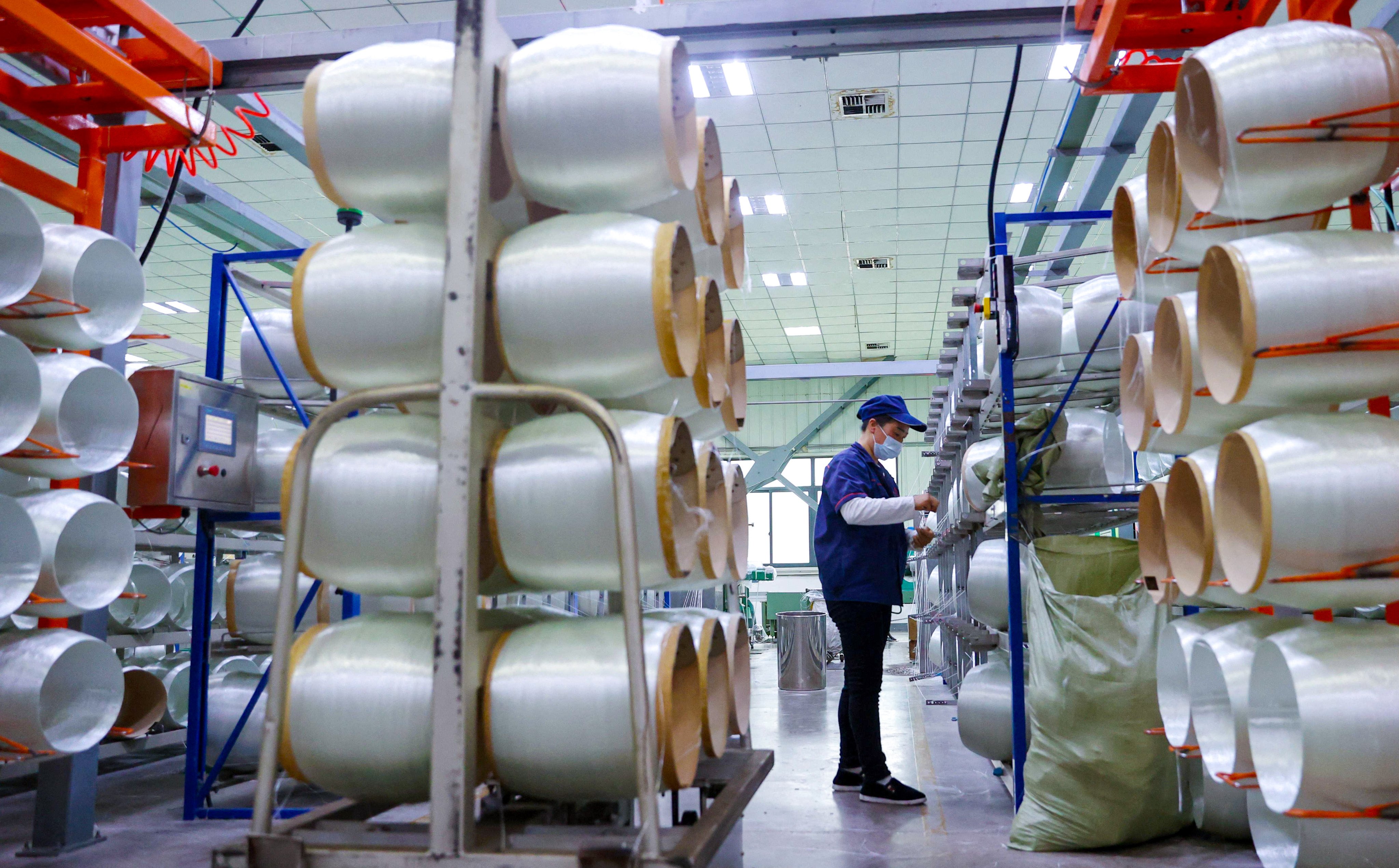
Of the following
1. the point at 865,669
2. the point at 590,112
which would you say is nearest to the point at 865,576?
the point at 865,669

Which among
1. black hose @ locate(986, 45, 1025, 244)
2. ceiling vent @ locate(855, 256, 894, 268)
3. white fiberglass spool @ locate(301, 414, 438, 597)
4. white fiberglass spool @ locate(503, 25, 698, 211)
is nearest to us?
white fiberglass spool @ locate(301, 414, 438, 597)

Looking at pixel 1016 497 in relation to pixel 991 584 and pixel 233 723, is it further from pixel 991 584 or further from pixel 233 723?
pixel 233 723

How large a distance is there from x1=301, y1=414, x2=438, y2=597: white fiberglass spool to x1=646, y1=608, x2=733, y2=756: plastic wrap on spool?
535 mm

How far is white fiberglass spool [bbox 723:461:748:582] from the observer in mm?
2545

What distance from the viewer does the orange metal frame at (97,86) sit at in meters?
3.41

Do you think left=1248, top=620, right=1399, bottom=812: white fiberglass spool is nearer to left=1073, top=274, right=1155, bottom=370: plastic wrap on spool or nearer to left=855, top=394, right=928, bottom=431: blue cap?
left=1073, top=274, right=1155, bottom=370: plastic wrap on spool

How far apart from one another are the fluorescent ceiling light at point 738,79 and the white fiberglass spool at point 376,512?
686 cm

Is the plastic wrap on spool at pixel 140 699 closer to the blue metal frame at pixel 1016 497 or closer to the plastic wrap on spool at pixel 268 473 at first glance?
the plastic wrap on spool at pixel 268 473

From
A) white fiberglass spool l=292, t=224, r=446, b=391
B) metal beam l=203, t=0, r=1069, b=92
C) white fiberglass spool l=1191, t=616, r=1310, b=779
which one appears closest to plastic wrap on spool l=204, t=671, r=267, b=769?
metal beam l=203, t=0, r=1069, b=92

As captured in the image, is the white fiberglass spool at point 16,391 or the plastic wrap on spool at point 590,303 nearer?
the plastic wrap on spool at point 590,303

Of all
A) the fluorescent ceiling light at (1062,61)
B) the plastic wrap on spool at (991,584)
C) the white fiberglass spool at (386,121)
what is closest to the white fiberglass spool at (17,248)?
the white fiberglass spool at (386,121)

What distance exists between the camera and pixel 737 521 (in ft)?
8.76

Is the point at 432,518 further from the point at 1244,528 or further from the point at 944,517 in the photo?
the point at 944,517

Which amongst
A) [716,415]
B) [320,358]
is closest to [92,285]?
[320,358]
